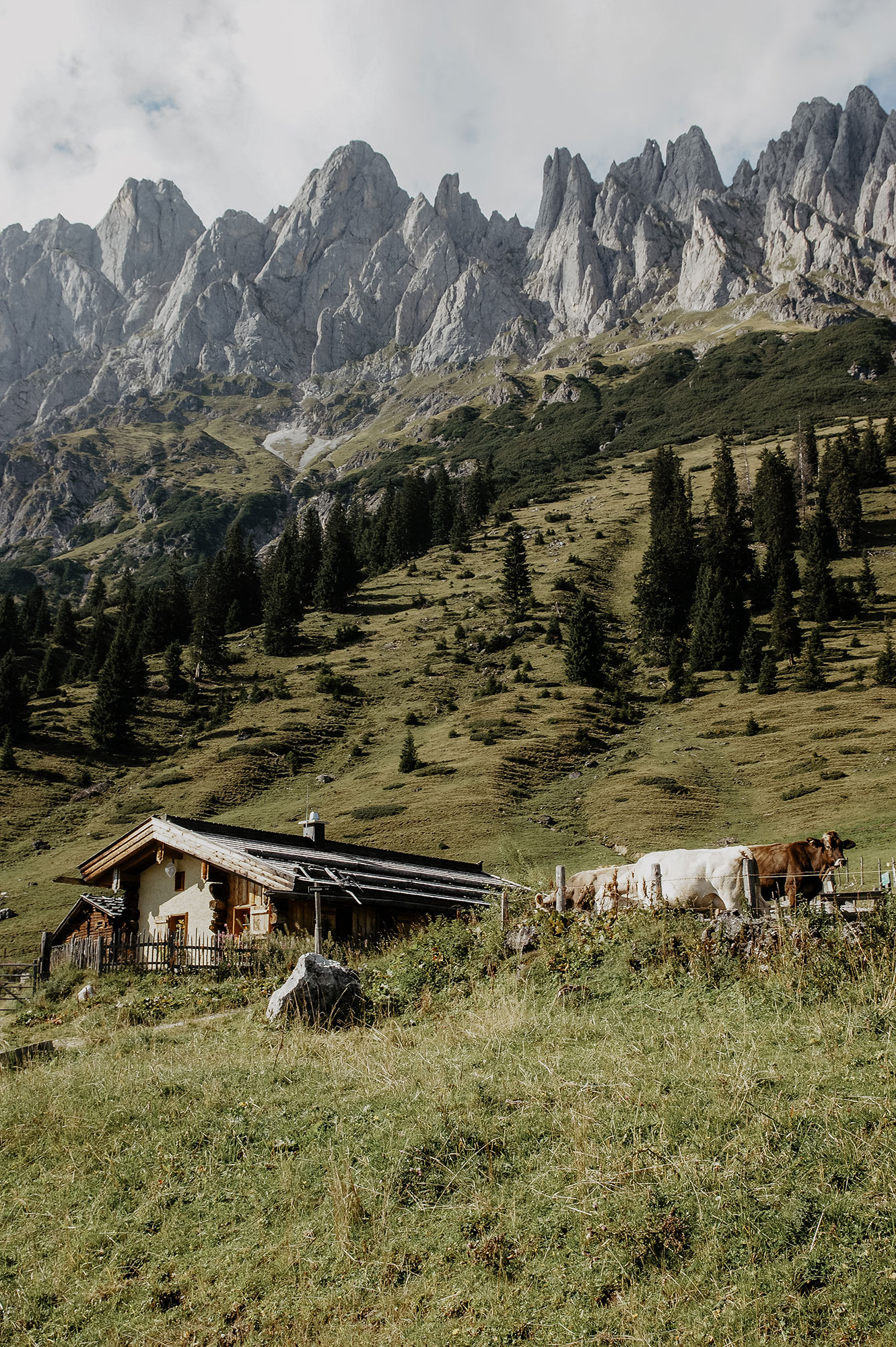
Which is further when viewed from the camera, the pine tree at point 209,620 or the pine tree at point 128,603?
the pine tree at point 128,603

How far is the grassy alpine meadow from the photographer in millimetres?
6844

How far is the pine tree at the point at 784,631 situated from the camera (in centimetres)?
9000

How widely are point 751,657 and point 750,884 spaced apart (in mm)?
78664

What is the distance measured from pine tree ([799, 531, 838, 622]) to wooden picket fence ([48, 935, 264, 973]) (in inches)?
3402

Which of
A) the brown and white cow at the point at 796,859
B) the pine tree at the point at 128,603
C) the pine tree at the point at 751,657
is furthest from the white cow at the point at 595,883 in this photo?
the pine tree at the point at 128,603

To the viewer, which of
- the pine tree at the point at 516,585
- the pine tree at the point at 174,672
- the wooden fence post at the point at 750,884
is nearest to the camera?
the wooden fence post at the point at 750,884

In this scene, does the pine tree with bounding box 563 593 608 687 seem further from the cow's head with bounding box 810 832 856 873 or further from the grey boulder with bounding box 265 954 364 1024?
the grey boulder with bounding box 265 954 364 1024

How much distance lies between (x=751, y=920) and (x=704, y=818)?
44.2m

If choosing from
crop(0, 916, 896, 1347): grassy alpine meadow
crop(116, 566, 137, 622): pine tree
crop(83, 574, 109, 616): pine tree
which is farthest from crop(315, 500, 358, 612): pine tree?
crop(0, 916, 896, 1347): grassy alpine meadow

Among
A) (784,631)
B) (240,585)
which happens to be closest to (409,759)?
(784,631)

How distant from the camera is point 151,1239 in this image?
8.59m

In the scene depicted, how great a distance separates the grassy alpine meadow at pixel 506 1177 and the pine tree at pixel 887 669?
72.7 metres

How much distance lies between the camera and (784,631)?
3565 inches

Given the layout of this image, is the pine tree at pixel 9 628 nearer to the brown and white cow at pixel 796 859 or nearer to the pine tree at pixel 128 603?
the pine tree at pixel 128 603
